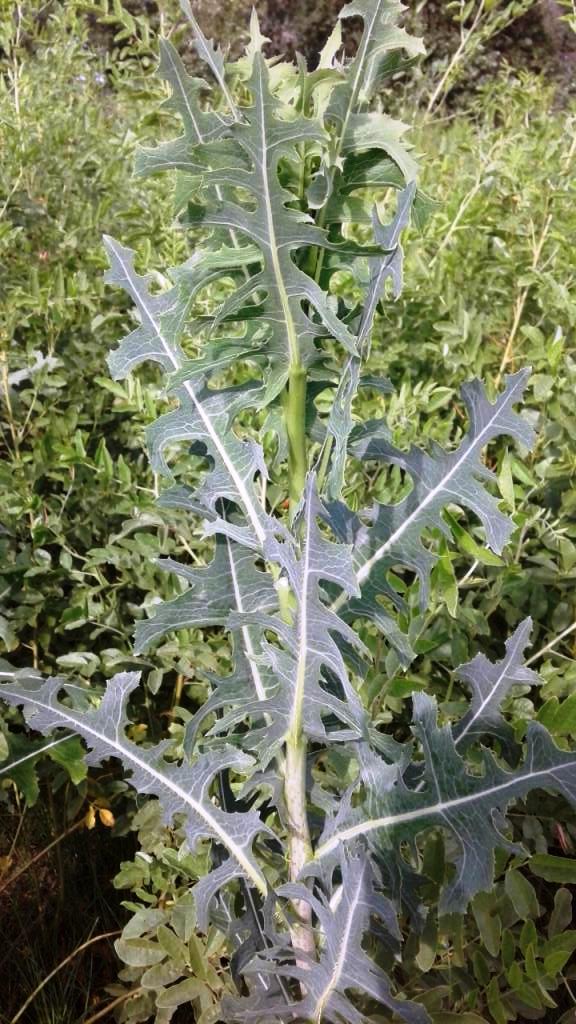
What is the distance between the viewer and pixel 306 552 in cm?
77

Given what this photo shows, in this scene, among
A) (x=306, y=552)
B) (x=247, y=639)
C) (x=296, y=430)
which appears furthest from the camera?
(x=247, y=639)

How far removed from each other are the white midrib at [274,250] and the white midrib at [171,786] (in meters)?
0.45

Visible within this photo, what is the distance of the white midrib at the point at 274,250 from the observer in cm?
75

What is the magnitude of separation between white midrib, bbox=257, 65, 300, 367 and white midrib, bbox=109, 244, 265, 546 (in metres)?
0.15

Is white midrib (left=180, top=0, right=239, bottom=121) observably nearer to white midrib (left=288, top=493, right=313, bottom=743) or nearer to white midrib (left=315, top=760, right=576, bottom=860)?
white midrib (left=288, top=493, right=313, bottom=743)

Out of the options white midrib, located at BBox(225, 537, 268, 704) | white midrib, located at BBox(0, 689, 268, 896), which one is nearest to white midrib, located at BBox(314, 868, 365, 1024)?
white midrib, located at BBox(0, 689, 268, 896)

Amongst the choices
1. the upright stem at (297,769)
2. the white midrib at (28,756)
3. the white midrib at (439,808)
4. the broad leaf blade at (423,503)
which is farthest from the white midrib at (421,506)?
the white midrib at (28,756)

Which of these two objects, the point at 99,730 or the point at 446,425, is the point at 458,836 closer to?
the point at 99,730

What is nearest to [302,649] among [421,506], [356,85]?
[421,506]

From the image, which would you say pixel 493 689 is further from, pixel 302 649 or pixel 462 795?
pixel 302 649

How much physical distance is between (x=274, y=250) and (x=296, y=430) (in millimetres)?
187

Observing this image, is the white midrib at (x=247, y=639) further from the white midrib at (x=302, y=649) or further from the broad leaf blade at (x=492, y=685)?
the broad leaf blade at (x=492, y=685)

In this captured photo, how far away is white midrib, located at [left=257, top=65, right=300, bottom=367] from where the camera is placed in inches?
29.5

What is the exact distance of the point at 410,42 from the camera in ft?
2.55
